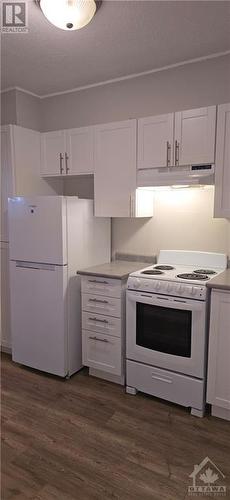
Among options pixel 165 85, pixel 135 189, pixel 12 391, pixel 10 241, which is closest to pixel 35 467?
pixel 12 391

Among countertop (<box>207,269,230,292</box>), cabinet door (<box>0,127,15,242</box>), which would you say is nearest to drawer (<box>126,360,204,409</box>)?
countertop (<box>207,269,230,292</box>)

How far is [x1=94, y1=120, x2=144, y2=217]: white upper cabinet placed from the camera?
2.71 m

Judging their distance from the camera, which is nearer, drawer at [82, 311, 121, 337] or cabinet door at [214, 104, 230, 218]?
cabinet door at [214, 104, 230, 218]

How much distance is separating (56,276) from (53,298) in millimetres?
201

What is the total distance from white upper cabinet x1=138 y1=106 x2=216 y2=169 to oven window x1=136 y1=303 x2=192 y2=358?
1144mm

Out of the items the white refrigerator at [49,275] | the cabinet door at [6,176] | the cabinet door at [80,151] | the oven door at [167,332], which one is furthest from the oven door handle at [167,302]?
the cabinet door at [6,176]

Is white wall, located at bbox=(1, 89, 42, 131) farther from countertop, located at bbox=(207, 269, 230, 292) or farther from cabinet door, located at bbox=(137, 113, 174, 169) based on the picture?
countertop, located at bbox=(207, 269, 230, 292)

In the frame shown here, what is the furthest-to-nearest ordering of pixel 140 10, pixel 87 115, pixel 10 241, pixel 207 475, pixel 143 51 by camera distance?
pixel 87 115 < pixel 10 241 < pixel 143 51 < pixel 140 10 < pixel 207 475

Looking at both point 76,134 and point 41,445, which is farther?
point 76,134

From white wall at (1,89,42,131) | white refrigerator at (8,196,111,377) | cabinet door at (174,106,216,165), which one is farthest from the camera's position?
white wall at (1,89,42,131)

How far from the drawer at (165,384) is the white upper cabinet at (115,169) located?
1291 mm

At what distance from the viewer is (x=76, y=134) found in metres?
3.00

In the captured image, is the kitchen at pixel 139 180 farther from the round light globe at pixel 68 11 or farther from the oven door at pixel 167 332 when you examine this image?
the round light globe at pixel 68 11

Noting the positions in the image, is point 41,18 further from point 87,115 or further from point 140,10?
point 87,115
